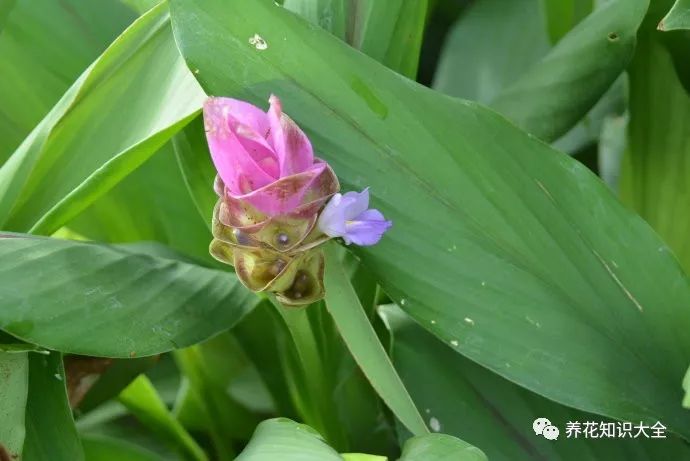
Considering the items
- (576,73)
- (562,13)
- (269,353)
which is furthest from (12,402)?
(562,13)

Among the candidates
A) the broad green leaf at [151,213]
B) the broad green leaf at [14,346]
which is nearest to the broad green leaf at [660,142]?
the broad green leaf at [151,213]

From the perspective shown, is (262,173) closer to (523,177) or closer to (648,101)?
(523,177)

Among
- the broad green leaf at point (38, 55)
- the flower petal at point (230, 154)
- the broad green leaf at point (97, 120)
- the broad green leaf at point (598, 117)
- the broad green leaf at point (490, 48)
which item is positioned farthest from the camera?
the broad green leaf at point (490, 48)

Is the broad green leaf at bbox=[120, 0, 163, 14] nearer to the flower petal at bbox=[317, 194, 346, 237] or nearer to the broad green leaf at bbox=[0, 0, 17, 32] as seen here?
the broad green leaf at bbox=[0, 0, 17, 32]

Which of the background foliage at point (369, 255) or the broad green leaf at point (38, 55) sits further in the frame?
the broad green leaf at point (38, 55)

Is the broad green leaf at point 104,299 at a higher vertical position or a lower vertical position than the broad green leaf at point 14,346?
higher

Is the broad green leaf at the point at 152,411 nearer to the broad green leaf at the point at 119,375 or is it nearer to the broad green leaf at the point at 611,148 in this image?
the broad green leaf at the point at 119,375
